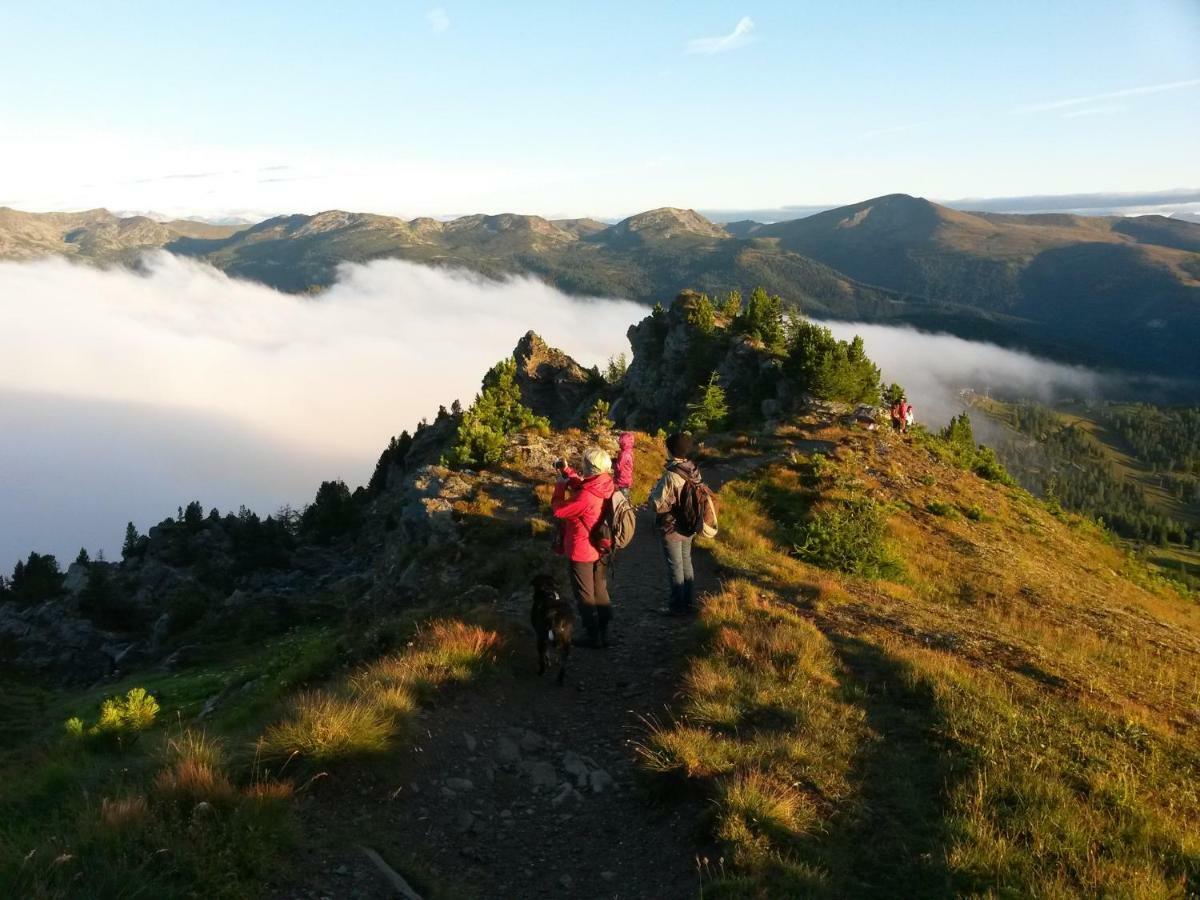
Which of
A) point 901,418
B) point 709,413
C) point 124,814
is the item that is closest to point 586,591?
point 124,814

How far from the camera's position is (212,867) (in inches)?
212

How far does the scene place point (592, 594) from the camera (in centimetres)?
1140

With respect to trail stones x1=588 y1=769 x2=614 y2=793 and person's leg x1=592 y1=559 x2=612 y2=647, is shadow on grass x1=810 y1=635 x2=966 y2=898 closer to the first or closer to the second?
trail stones x1=588 y1=769 x2=614 y2=793

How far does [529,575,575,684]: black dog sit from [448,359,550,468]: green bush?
15.6m

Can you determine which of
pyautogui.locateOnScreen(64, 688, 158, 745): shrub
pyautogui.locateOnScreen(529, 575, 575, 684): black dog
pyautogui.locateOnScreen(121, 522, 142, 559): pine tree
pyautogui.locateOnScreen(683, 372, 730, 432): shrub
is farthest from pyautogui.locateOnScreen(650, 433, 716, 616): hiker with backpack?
→ pyautogui.locateOnScreen(121, 522, 142, 559): pine tree

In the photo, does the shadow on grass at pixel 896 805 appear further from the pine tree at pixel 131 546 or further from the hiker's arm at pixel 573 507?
the pine tree at pixel 131 546

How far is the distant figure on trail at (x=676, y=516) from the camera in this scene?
1220cm

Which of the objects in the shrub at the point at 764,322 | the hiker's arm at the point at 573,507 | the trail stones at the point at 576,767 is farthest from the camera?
the shrub at the point at 764,322

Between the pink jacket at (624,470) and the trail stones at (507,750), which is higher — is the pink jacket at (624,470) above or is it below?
above

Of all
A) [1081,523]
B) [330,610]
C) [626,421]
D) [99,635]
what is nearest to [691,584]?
[1081,523]

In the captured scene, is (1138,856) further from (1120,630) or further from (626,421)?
(626,421)

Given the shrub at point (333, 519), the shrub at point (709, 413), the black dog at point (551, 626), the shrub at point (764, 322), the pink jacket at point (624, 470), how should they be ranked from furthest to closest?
the shrub at point (333, 519)
the shrub at point (764, 322)
the shrub at point (709, 413)
the pink jacket at point (624, 470)
the black dog at point (551, 626)

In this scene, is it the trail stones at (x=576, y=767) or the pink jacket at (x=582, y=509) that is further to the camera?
the pink jacket at (x=582, y=509)

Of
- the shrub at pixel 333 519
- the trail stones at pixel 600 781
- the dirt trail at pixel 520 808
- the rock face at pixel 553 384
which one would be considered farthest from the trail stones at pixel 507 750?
the shrub at pixel 333 519
